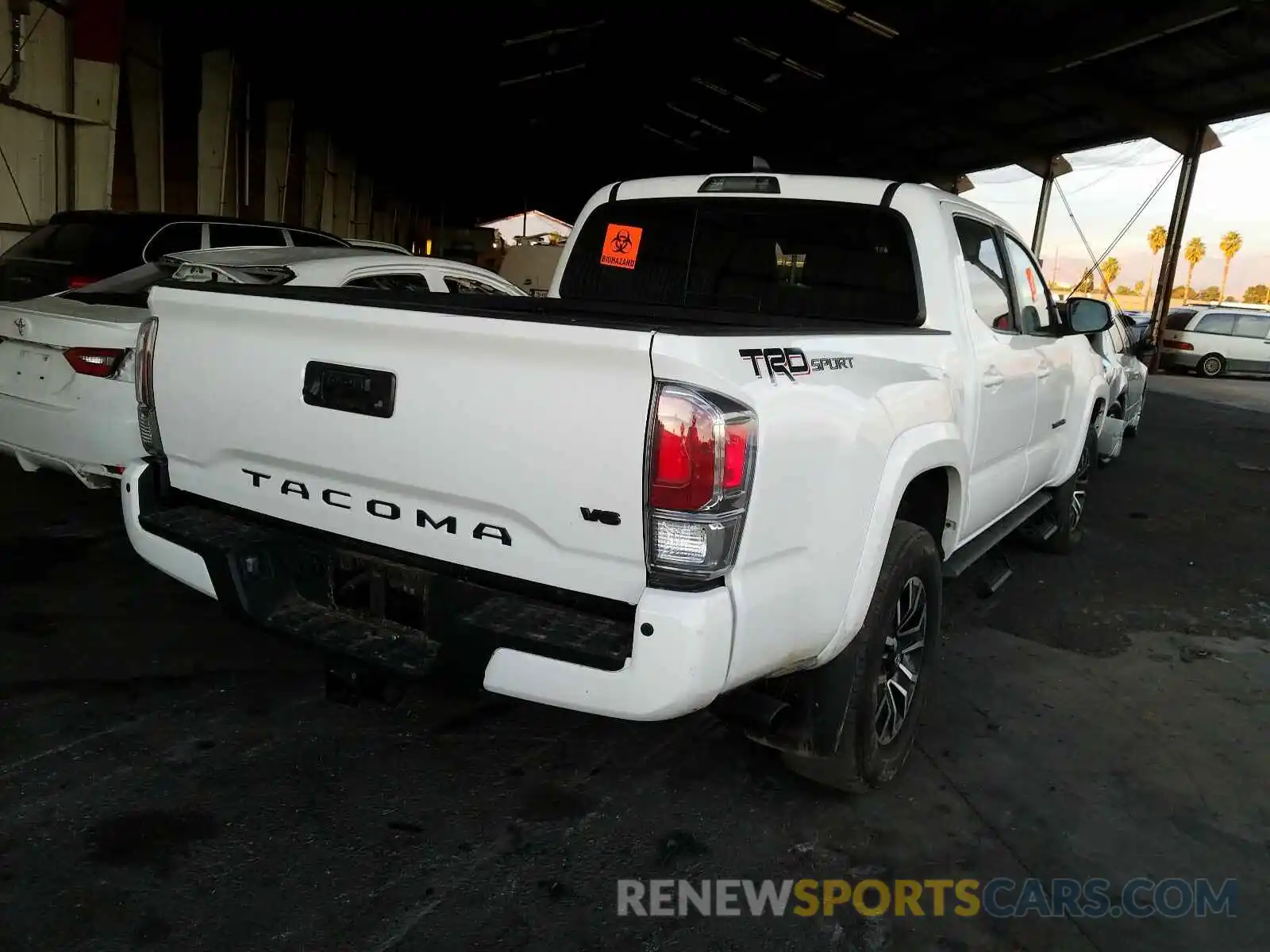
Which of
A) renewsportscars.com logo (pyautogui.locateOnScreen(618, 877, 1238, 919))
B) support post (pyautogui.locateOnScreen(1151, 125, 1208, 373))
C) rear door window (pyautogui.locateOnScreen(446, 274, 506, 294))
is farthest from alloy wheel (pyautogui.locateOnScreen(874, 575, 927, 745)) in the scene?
support post (pyautogui.locateOnScreen(1151, 125, 1208, 373))

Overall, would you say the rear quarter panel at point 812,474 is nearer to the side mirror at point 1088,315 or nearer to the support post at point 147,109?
the side mirror at point 1088,315

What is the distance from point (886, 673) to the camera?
10.1 feet

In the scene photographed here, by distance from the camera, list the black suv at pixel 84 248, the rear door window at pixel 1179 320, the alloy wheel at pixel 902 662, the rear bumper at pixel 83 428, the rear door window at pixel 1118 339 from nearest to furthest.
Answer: the alloy wheel at pixel 902 662, the rear bumper at pixel 83 428, the black suv at pixel 84 248, the rear door window at pixel 1118 339, the rear door window at pixel 1179 320

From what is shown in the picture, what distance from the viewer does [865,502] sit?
8.52ft

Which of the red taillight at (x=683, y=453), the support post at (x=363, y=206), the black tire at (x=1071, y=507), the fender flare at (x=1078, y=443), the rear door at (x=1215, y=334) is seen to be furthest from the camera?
the support post at (x=363, y=206)

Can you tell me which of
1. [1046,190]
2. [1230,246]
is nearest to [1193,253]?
[1230,246]

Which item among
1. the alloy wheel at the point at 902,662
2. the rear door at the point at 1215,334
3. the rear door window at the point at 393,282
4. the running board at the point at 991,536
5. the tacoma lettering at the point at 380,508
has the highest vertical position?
the rear door at the point at 1215,334

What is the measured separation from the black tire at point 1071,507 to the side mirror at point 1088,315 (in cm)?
123

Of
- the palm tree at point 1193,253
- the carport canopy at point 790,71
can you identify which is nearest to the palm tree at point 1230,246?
the palm tree at point 1193,253

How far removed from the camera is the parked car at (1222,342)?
23109 millimetres

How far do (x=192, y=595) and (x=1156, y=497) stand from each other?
25.7ft

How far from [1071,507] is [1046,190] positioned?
73.4 feet

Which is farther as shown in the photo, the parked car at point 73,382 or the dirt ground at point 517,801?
the parked car at point 73,382

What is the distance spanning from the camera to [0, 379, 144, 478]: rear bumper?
191 inches
